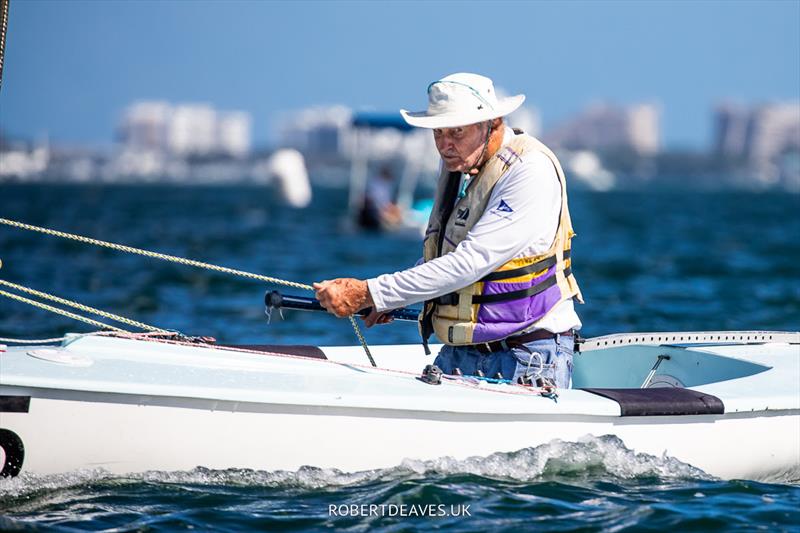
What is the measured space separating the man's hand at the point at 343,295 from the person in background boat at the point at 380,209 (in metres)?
21.6

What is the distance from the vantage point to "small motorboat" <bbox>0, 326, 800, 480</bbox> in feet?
13.2

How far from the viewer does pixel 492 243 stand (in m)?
4.27

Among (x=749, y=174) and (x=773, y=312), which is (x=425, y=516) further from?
(x=749, y=174)

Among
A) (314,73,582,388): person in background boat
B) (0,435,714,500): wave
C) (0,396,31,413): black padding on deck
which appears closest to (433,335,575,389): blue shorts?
(314,73,582,388): person in background boat

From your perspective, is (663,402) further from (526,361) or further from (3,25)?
(3,25)

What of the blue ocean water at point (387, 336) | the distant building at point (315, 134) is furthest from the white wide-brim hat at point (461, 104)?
the distant building at point (315, 134)

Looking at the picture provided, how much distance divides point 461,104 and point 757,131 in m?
178

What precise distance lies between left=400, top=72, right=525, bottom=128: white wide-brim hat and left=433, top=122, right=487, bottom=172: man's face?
8 centimetres

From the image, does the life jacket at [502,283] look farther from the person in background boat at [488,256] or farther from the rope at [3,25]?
the rope at [3,25]

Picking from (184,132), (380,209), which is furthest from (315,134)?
(380,209)

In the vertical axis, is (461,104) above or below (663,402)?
above

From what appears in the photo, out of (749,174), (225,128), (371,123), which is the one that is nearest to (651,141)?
(749,174)

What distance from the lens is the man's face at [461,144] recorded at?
4.38 meters

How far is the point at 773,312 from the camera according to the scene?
445 inches
